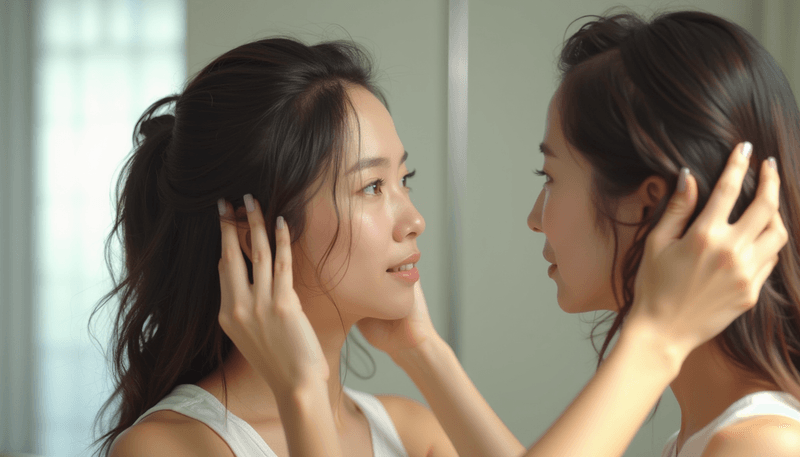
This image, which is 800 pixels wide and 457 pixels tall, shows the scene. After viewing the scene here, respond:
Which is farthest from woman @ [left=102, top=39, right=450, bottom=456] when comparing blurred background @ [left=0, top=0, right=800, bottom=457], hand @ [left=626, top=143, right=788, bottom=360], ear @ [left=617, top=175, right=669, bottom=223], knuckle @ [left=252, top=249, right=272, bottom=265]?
blurred background @ [left=0, top=0, right=800, bottom=457]

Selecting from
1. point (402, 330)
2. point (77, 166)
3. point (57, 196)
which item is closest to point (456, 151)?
point (402, 330)

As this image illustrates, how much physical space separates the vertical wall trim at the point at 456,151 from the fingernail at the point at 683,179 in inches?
73.6

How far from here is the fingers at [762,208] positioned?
2.37 feet

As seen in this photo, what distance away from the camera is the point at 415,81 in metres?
2.66

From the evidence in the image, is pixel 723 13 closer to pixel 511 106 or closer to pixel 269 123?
pixel 511 106

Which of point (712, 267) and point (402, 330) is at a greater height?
point (712, 267)

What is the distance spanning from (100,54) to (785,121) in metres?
3.39

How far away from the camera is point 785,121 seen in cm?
83

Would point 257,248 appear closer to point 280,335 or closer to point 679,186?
point 280,335

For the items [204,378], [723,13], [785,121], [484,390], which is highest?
[723,13]

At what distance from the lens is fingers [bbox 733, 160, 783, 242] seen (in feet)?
2.37

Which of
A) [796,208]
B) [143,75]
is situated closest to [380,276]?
[796,208]

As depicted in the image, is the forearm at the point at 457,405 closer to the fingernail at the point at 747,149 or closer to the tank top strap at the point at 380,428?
the tank top strap at the point at 380,428

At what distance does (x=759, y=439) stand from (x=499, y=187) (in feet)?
6.50
